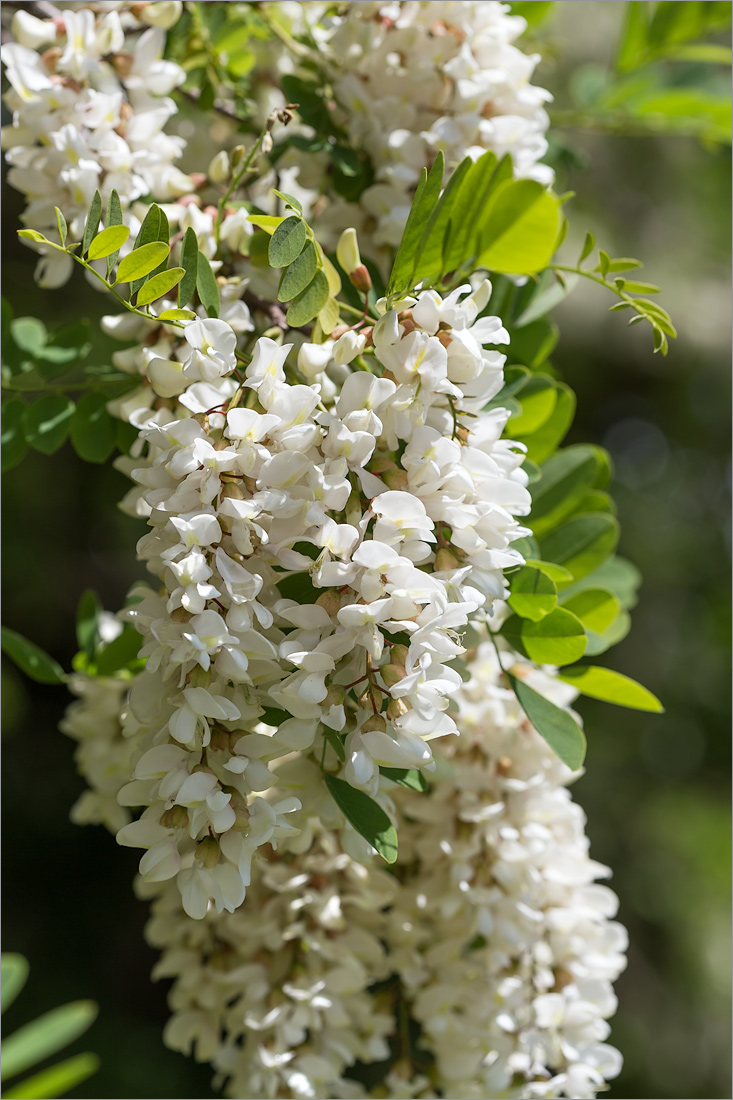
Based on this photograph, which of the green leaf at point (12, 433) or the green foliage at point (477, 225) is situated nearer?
the green foliage at point (477, 225)

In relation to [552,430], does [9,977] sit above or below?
below

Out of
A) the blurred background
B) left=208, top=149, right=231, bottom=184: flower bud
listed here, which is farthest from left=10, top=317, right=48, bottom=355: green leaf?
the blurred background

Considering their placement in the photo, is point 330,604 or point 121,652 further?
point 121,652

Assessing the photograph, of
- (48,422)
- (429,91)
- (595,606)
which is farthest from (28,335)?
(595,606)

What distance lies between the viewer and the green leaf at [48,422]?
21.2 inches

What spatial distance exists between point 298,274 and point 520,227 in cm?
11

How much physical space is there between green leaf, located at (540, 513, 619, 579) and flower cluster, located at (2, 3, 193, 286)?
0.31 meters

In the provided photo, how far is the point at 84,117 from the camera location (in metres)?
0.48

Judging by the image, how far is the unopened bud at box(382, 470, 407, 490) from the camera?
1.26 ft

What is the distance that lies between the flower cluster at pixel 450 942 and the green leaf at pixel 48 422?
0.96 feet

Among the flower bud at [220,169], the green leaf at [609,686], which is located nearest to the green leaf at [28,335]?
the flower bud at [220,169]

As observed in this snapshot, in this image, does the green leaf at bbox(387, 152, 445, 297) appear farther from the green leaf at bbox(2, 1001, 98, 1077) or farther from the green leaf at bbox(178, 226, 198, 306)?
the green leaf at bbox(2, 1001, 98, 1077)

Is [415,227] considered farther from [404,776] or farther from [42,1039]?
[42,1039]

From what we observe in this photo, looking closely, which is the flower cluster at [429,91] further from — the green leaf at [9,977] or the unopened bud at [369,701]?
the green leaf at [9,977]
